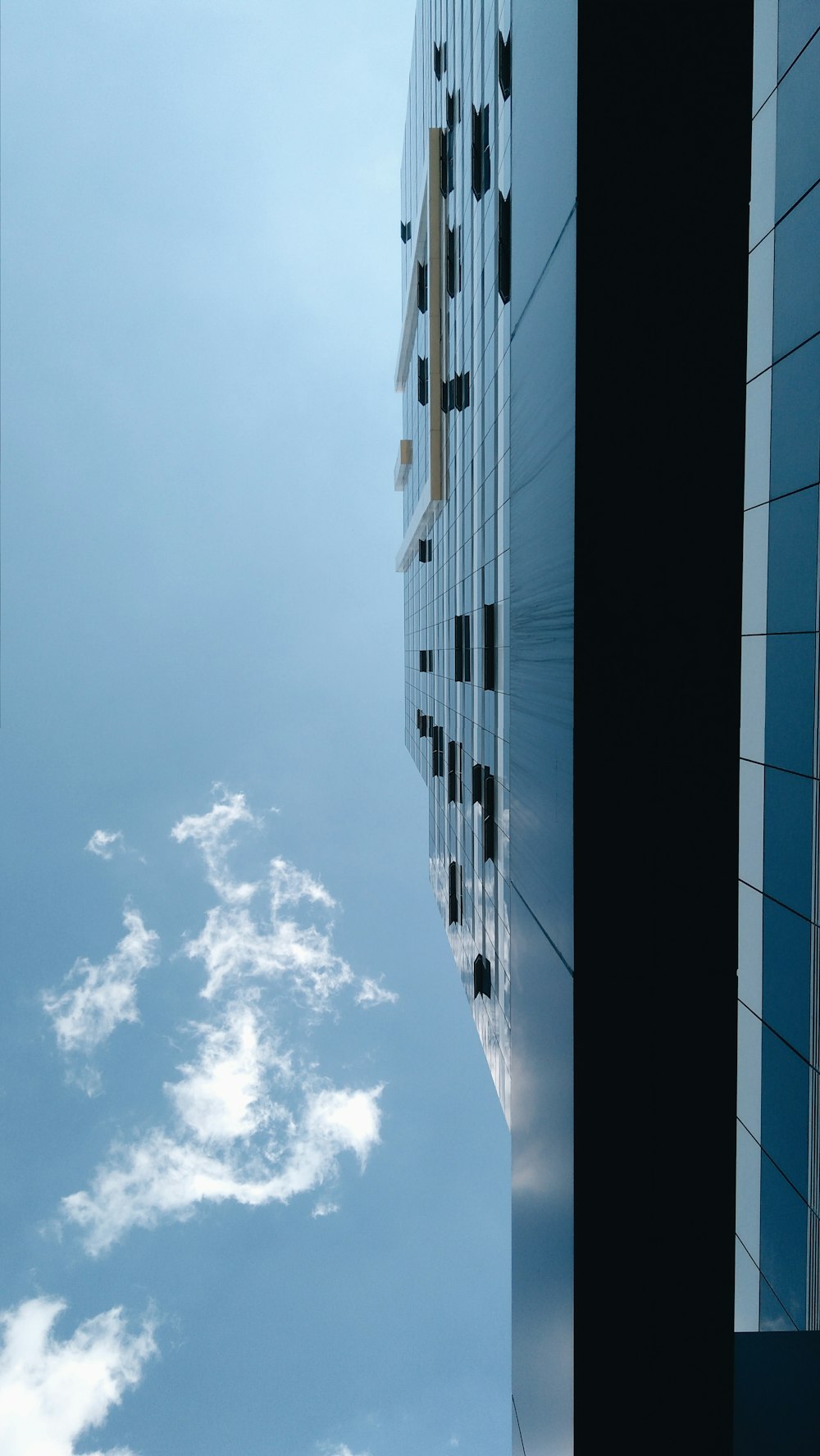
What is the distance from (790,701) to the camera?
1137cm

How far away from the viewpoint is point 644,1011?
436 centimetres

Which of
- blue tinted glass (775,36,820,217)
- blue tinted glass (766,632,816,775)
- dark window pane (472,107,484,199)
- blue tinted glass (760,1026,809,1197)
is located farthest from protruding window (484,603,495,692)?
dark window pane (472,107,484,199)

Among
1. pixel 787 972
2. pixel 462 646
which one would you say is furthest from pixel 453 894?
pixel 787 972

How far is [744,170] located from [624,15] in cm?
118

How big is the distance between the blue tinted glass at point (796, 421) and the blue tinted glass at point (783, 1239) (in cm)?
1105

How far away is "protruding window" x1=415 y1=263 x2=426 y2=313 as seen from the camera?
→ 40500 mm

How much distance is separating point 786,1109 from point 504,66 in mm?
24971

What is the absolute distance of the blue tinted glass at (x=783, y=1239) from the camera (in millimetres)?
11219

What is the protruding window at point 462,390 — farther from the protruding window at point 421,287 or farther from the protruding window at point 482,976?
the protruding window at point 482,976

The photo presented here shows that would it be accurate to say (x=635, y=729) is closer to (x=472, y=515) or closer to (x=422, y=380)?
(x=472, y=515)

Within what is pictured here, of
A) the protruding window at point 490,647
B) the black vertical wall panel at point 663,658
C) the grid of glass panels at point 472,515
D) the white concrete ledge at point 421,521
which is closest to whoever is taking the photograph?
the black vertical wall panel at point 663,658

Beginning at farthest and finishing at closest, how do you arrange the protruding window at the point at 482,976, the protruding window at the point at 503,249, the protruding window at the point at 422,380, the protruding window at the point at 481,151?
the protruding window at the point at 422,380 → the protruding window at the point at 482,976 → the protruding window at the point at 481,151 → the protruding window at the point at 503,249

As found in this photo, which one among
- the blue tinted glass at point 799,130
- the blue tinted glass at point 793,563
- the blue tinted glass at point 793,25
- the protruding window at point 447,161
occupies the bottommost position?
the blue tinted glass at point 793,563

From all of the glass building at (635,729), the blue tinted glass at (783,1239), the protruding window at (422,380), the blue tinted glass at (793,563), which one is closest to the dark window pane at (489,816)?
the blue tinted glass at (783,1239)
